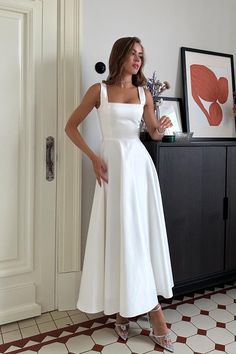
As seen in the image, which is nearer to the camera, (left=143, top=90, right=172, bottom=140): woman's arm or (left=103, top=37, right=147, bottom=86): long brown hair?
(left=103, top=37, right=147, bottom=86): long brown hair

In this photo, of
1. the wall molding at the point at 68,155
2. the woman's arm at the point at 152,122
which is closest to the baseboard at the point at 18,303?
the wall molding at the point at 68,155

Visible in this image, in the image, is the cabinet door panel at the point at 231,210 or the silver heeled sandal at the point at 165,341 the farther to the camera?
the cabinet door panel at the point at 231,210

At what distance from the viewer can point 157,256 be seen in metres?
1.95

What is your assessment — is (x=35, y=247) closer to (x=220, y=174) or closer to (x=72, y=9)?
(x=220, y=174)

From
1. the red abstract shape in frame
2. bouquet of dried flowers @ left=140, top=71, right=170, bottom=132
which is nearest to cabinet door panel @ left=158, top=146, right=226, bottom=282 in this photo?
bouquet of dried flowers @ left=140, top=71, right=170, bottom=132

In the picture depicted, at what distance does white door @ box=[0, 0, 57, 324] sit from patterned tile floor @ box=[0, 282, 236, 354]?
0.49ft

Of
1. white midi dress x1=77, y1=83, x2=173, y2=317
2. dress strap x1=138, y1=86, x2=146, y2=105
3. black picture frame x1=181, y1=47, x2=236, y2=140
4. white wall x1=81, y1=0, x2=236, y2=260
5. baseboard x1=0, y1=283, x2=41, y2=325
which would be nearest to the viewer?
white midi dress x1=77, y1=83, x2=173, y2=317

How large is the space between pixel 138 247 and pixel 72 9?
1.46m

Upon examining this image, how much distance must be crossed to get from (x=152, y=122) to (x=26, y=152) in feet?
2.53

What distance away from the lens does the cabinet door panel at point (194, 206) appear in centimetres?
221

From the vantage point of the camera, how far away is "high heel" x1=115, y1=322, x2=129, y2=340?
198 cm

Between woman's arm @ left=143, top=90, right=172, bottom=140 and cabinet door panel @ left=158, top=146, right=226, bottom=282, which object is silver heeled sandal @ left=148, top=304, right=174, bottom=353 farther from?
woman's arm @ left=143, top=90, right=172, bottom=140

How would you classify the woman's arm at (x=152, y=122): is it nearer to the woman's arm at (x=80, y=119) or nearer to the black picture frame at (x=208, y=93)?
the woman's arm at (x=80, y=119)

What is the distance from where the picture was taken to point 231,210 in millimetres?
2504
